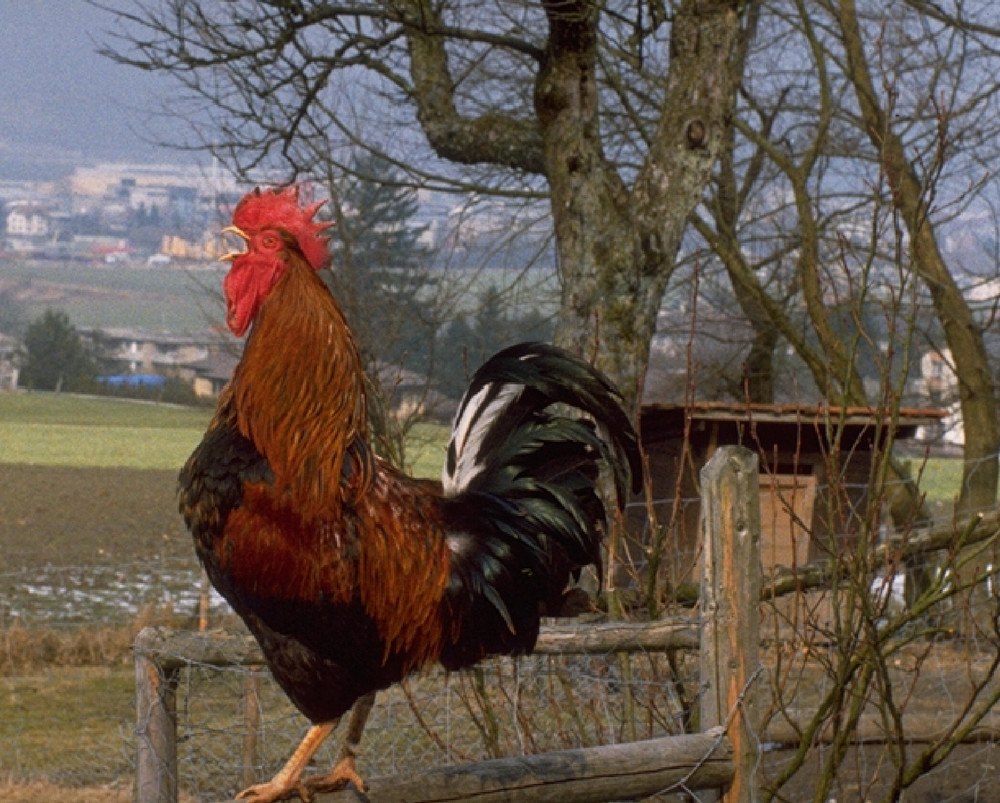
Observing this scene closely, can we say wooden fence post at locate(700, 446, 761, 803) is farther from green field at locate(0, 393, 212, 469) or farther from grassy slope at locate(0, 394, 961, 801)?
green field at locate(0, 393, 212, 469)

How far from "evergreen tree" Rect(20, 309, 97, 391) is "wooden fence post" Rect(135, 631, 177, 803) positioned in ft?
75.0

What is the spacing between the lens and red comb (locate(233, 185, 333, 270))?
3057 mm

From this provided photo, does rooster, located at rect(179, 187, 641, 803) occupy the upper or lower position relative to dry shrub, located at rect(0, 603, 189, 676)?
upper

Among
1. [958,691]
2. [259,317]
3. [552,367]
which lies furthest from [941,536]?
[259,317]

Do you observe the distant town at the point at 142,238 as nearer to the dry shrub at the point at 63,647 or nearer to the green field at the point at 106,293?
the green field at the point at 106,293

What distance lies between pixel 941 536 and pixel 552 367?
13.2ft

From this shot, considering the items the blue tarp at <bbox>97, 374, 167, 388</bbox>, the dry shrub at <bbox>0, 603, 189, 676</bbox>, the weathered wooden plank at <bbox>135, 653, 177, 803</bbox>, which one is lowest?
the dry shrub at <bbox>0, 603, 189, 676</bbox>

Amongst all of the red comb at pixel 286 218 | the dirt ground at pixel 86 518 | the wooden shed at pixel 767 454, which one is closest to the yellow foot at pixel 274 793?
the red comb at pixel 286 218

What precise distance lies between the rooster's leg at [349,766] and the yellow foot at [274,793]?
0.04 meters

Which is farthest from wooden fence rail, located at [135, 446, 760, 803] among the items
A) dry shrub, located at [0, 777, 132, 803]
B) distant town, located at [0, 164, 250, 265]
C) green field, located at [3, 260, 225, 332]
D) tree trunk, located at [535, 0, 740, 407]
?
distant town, located at [0, 164, 250, 265]

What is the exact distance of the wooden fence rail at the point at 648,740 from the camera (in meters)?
3.20

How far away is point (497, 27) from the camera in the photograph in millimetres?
11523

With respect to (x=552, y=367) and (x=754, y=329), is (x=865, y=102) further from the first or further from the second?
(x=552, y=367)

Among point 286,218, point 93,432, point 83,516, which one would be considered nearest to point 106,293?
point 93,432
